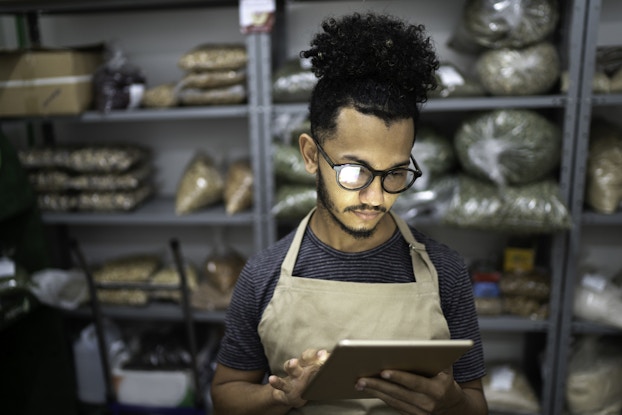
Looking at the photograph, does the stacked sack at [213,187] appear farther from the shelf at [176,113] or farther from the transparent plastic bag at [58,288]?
the transparent plastic bag at [58,288]

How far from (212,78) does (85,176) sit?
765 mm

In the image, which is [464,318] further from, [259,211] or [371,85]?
[259,211]

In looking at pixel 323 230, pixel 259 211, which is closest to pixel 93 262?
pixel 259 211

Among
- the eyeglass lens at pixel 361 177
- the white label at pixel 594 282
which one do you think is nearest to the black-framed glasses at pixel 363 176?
the eyeglass lens at pixel 361 177

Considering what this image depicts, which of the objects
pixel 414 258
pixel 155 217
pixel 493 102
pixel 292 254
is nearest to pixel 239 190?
pixel 155 217

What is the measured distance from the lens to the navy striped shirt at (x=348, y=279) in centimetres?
111

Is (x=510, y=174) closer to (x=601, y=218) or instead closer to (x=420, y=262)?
(x=601, y=218)

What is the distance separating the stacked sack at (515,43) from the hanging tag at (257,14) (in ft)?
2.54

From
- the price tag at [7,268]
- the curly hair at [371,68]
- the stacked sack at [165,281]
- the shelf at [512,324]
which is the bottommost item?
the shelf at [512,324]

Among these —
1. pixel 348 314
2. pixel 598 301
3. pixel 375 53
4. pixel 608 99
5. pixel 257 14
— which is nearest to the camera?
pixel 375 53

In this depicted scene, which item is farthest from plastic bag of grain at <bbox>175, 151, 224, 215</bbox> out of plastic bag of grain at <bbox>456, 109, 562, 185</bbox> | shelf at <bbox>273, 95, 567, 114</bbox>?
plastic bag of grain at <bbox>456, 109, 562, 185</bbox>

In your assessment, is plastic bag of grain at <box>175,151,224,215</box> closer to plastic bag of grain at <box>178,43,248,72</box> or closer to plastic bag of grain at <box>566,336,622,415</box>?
plastic bag of grain at <box>178,43,248,72</box>

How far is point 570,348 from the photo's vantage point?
2418 millimetres

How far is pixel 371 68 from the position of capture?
0.98 m
